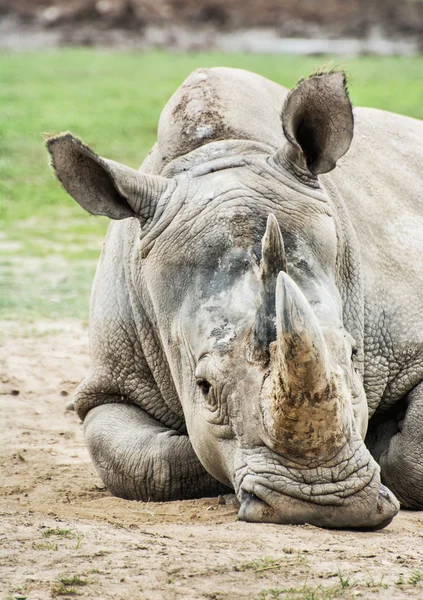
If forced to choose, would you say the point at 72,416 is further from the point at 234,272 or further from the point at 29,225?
the point at 29,225

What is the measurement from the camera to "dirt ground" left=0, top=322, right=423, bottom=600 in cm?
430

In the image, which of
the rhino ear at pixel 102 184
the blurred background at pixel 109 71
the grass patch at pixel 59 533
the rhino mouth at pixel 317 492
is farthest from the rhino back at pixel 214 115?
the grass patch at pixel 59 533

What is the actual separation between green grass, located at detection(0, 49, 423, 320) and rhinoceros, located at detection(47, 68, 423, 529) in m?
2.52

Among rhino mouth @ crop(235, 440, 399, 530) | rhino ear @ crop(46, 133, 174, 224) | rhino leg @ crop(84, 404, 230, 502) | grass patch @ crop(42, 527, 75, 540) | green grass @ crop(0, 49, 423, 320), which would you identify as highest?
rhino ear @ crop(46, 133, 174, 224)

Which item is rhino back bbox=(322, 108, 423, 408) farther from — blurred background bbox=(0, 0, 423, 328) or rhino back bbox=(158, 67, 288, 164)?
blurred background bbox=(0, 0, 423, 328)

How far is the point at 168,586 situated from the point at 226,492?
2090mm

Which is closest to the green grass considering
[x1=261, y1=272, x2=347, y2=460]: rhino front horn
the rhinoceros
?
the rhinoceros

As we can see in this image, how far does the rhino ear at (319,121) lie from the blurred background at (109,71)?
1.11ft

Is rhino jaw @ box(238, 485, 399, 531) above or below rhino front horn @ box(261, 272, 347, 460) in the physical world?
below

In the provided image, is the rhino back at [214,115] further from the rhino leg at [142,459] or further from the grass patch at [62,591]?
the grass patch at [62,591]

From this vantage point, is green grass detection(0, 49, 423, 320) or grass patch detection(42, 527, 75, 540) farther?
green grass detection(0, 49, 423, 320)

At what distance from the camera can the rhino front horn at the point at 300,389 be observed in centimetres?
479

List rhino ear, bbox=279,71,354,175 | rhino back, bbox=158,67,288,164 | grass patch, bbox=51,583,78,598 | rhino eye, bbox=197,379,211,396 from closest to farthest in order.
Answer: grass patch, bbox=51,583,78,598 → rhino eye, bbox=197,379,211,396 → rhino ear, bbox=279,71,354,175 → rhino back, bbox=158,67,288,164

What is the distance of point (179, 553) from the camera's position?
4695 millimetres
